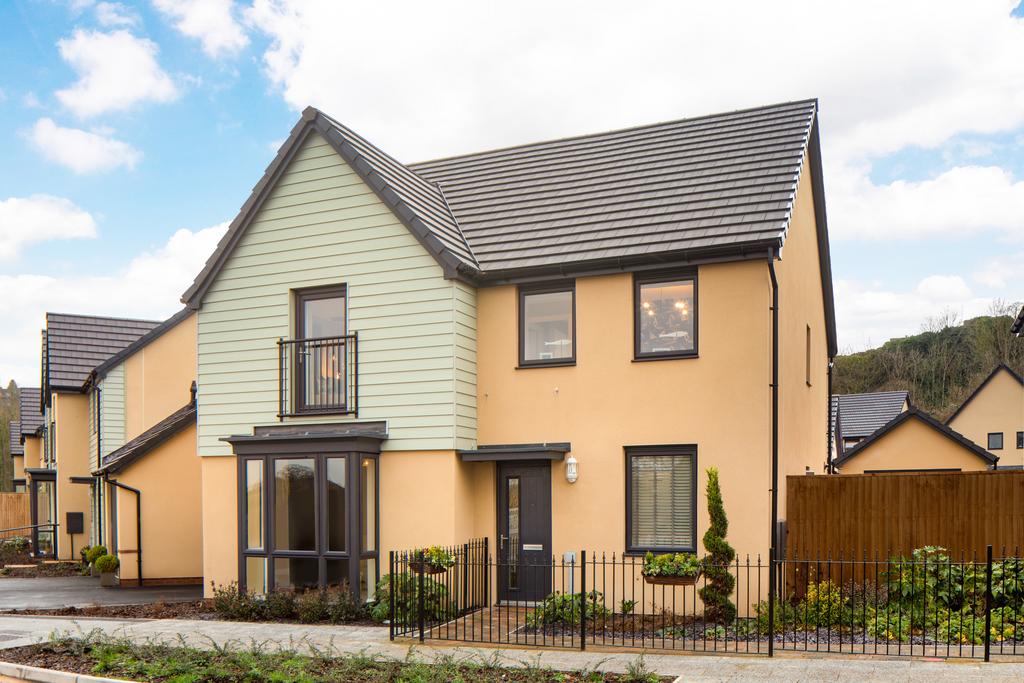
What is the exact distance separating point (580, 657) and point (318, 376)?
22.8ft

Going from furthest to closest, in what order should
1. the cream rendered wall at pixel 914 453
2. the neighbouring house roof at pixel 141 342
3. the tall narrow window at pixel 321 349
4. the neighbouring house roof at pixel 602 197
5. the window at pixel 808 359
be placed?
the neighbouring house roof at pixel 141 342
the cream rendered wall at pixel 914 453
the window at pixel 808 359
the tall narrow window at pixel 321 349
the neighbouring house roof at pixel 602 197

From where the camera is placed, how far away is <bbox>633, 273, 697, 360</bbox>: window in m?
13.4

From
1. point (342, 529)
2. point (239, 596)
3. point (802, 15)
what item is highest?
point (802, 15)

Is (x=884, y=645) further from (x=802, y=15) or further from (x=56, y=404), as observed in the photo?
(x=56, y=404)

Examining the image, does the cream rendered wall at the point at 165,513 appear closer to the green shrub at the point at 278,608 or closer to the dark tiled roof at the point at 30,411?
the green shrub at the point at 278,608

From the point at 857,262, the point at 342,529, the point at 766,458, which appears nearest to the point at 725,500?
the point at 766,458

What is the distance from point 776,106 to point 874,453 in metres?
10.7

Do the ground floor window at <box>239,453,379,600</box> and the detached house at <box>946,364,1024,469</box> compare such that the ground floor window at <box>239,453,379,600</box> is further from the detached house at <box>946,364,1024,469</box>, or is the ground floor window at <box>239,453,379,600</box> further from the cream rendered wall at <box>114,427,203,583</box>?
the detached house at <box>946,364,1024,469</box>

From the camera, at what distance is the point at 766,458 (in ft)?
41.5

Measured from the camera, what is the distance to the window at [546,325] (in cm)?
1421

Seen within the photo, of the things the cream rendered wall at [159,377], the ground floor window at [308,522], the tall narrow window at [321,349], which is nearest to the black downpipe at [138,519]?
the cream rendered wall at [159,377]

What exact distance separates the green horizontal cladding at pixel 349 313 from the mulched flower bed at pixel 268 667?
451cm

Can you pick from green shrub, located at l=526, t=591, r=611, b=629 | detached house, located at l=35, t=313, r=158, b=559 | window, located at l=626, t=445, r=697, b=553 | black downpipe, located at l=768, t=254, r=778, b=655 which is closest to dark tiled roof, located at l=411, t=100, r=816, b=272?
black downpipe, located at l=768, t=254, r=778, b=655

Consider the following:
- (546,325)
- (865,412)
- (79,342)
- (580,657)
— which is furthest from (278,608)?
(865,412)
